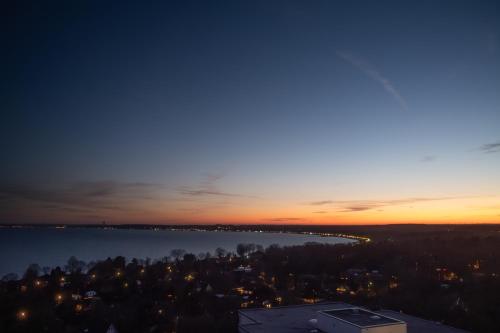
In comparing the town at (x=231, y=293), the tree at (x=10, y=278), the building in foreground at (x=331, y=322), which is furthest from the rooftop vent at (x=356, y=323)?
the tree at (x=10, y=278)

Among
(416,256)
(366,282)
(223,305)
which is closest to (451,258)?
(416,256)

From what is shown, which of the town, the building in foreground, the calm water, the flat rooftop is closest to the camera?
the building in foreground

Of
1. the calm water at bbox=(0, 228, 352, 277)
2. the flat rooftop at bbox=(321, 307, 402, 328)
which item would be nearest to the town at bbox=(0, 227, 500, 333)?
the flat rooftop at bbox=(321, 307, 402, 328)

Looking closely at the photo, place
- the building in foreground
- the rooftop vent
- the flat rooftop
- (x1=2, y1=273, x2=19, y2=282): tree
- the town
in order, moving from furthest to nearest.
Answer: (x1=2, y1=273, x2=19, y2=282): tree, the town, the flat rooftop, the building in foreground, the rooftop vent

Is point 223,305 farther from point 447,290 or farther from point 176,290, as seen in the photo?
point 447,290

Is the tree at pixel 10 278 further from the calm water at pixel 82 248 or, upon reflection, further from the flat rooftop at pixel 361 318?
the flat rooftop at pixel 361 318

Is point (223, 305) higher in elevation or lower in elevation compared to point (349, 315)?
lower

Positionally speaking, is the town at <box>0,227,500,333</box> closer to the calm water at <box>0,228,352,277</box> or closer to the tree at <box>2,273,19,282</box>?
the tree at <box>2,273,19,282</box>
